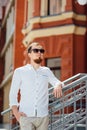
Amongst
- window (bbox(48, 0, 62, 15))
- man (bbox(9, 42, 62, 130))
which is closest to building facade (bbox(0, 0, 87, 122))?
window (bbox(48, 0, 62, 15))

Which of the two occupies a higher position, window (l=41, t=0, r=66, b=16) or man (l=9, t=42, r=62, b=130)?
window (l=41, t=0, r=66, b=16)

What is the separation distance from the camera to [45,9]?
56.1ft

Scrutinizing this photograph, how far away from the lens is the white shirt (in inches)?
173

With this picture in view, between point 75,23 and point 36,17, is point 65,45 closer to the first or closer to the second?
point 75,23

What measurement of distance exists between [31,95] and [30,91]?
0.05m

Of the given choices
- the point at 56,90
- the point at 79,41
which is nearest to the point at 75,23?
the point at 79,41

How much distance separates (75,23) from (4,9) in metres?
22.0

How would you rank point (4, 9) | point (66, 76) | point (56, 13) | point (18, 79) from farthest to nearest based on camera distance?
1. point (4, 9)
2. point (56, 13)
3. point (66, 76)
4. point (18, 79)

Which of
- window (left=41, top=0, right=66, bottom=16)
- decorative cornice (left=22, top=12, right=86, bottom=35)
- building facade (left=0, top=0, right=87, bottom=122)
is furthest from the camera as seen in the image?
window (left=41, top=0, right=66, bottom=16)

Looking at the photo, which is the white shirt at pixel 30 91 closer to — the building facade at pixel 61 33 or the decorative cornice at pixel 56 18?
the building facade at pixel 61 33

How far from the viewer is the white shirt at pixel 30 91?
4.38m

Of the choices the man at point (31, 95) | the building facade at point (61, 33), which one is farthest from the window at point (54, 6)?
the man at point (31, 95)

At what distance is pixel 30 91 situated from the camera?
442 centimetres

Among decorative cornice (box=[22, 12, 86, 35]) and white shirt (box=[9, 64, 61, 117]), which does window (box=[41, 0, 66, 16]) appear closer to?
decorative cornice (box=[22, 12, 86, 35])
